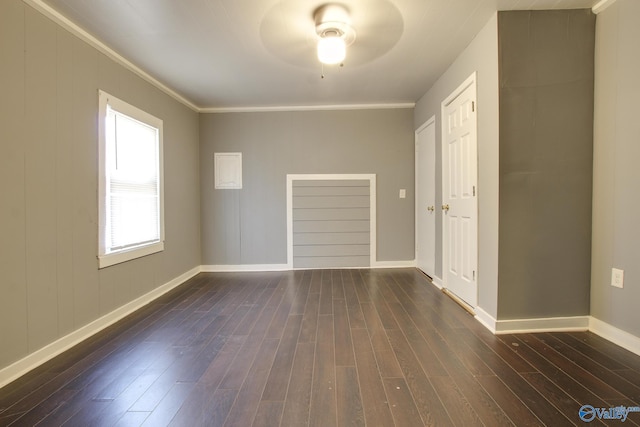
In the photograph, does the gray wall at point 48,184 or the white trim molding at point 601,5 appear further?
the white trim molding at point 601,5

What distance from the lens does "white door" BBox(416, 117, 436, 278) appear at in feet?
11.9

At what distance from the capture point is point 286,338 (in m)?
2.15

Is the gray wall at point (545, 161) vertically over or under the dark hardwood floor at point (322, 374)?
over

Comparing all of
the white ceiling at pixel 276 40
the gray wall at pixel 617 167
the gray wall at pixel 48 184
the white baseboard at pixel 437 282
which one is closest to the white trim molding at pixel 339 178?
the white baseboard at pixel 437 282

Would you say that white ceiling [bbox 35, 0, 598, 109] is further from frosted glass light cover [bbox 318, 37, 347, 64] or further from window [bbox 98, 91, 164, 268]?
window [bbox 98, 91, 164, 268]

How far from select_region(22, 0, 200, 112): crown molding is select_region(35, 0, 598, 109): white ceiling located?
0.04 meters

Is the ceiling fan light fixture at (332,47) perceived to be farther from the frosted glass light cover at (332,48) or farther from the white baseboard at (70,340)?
the white baseboard at (70,340)

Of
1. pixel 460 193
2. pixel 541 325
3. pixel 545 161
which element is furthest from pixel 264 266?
pixel 545 161

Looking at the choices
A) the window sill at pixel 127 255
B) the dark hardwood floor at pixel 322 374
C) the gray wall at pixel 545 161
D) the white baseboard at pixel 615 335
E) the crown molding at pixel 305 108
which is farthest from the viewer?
the crown molding at pixel 305 108

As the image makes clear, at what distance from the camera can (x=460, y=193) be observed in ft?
9.23

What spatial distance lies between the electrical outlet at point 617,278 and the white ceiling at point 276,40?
195cm

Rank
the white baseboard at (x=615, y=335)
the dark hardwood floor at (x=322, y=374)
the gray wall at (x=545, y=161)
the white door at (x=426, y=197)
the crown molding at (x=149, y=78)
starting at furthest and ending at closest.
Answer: the white door at (x=426, y=197)
the gray wall at (x=545, y=161)
the crown molding at (x=149, y=78)
the white baseboard at (x=615, y=335)
the dark hardwood floor at (x=322, y=374)

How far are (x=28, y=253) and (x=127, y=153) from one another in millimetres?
1250

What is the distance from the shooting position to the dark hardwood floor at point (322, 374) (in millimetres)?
1382
